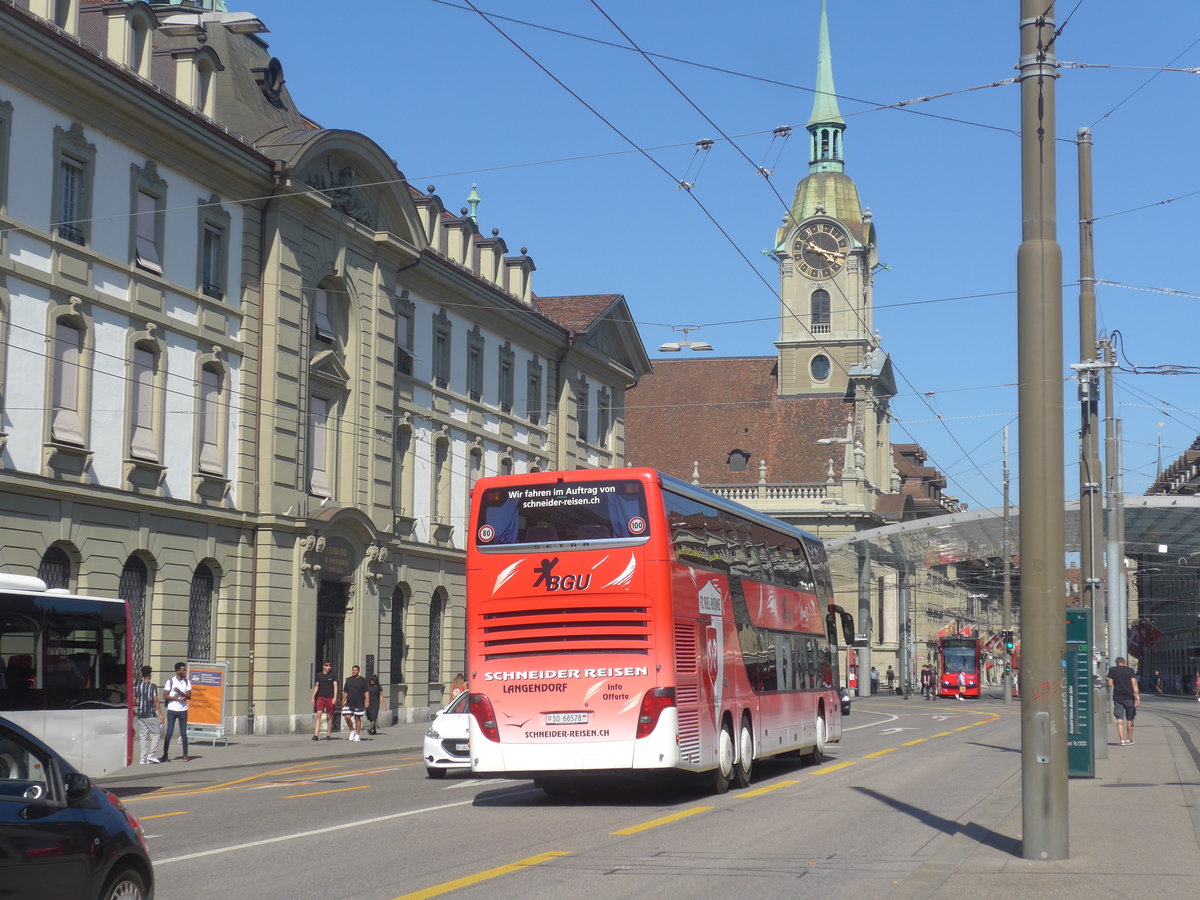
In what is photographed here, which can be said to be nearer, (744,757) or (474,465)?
(744,757)

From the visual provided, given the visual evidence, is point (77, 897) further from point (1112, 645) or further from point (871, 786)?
point (1112, 645)

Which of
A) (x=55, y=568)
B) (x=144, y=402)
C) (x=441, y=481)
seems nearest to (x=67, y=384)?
(x=144, y=402)

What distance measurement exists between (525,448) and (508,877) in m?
41.2

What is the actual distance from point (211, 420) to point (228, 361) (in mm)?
1417

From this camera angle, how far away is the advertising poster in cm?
3102

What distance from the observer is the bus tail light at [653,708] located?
18094mm

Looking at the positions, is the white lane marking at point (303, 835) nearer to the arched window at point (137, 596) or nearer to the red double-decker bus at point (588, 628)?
the red double-decker bus at point (588, 628)

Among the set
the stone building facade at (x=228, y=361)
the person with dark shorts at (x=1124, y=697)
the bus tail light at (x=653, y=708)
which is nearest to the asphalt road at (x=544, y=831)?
the bus tail light at (x=653, y=708)

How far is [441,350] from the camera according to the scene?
46.6m

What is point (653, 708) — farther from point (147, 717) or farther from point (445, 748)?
point (147, 717)

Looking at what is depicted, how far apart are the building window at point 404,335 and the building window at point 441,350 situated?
1.76 metres

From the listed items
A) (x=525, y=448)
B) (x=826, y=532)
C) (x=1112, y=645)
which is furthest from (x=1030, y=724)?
(x=826, y=532)

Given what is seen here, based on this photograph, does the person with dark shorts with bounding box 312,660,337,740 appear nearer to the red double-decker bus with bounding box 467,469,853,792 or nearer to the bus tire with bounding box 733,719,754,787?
the bus tire with bounding box 733,719,754,787

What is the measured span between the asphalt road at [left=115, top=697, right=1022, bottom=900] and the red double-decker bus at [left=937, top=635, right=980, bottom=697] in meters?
58.6
